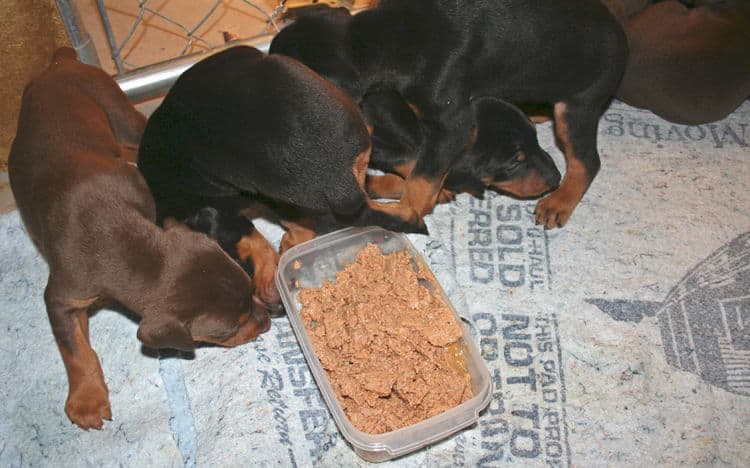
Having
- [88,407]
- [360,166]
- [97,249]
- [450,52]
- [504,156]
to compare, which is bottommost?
[88,407]

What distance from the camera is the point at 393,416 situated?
9.24 feet

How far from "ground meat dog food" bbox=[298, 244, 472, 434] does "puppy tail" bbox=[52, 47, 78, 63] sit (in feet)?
5.09

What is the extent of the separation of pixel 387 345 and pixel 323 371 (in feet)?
0.84

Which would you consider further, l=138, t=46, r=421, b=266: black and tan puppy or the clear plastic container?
the clear plastic container

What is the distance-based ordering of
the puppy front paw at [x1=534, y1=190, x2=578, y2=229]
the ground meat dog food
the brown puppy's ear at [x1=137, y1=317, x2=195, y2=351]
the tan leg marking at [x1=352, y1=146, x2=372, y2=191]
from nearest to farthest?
the brown puppy's ear at [x1=137, y1=317, x2=195, y2=351] → the tan leg marking at [x1=352, y1=146, x2=372, y2=191] → the ground meat dog food → the puppy front paw at [x1=534, y1=190, x2=578, y2=229]

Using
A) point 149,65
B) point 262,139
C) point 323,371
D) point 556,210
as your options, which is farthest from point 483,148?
point 149,65

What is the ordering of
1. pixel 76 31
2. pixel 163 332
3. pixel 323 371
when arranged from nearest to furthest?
pixel 163 332 → pixel 323 371 → pixel 76 31

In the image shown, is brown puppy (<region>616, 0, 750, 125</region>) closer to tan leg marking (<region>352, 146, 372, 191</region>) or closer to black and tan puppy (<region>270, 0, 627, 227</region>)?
black and tan puppy (<region>270, 0, 627, 227</region>)

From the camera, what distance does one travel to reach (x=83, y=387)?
3035 millimetres

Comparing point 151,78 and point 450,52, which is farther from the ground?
point 450,52

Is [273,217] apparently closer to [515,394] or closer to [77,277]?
[77,277]

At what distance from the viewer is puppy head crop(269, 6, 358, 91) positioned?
305 centimetres

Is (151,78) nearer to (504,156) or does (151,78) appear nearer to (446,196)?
(446,196)

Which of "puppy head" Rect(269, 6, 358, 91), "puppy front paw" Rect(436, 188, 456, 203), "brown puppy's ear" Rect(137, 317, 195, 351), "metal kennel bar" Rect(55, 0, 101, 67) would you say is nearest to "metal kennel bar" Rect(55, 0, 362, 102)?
"metal kennel bar" Rect(55, 0, 101, 67)
